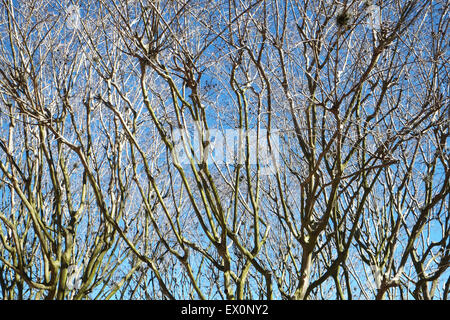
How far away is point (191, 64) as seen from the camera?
359 centimetres

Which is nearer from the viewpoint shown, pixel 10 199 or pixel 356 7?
pixel 356 7

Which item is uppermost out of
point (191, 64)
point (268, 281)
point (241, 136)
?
point (191, 64)

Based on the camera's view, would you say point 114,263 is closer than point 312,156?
No

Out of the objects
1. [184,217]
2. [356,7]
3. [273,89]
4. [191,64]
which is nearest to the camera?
[356,7]

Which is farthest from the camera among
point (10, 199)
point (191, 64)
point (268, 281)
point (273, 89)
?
point (10, 199)

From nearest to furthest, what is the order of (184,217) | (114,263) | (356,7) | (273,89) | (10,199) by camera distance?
Result: (356,7) → (273,89) → (114,263) → (10,199) → (184,217)

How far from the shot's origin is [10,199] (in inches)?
249
